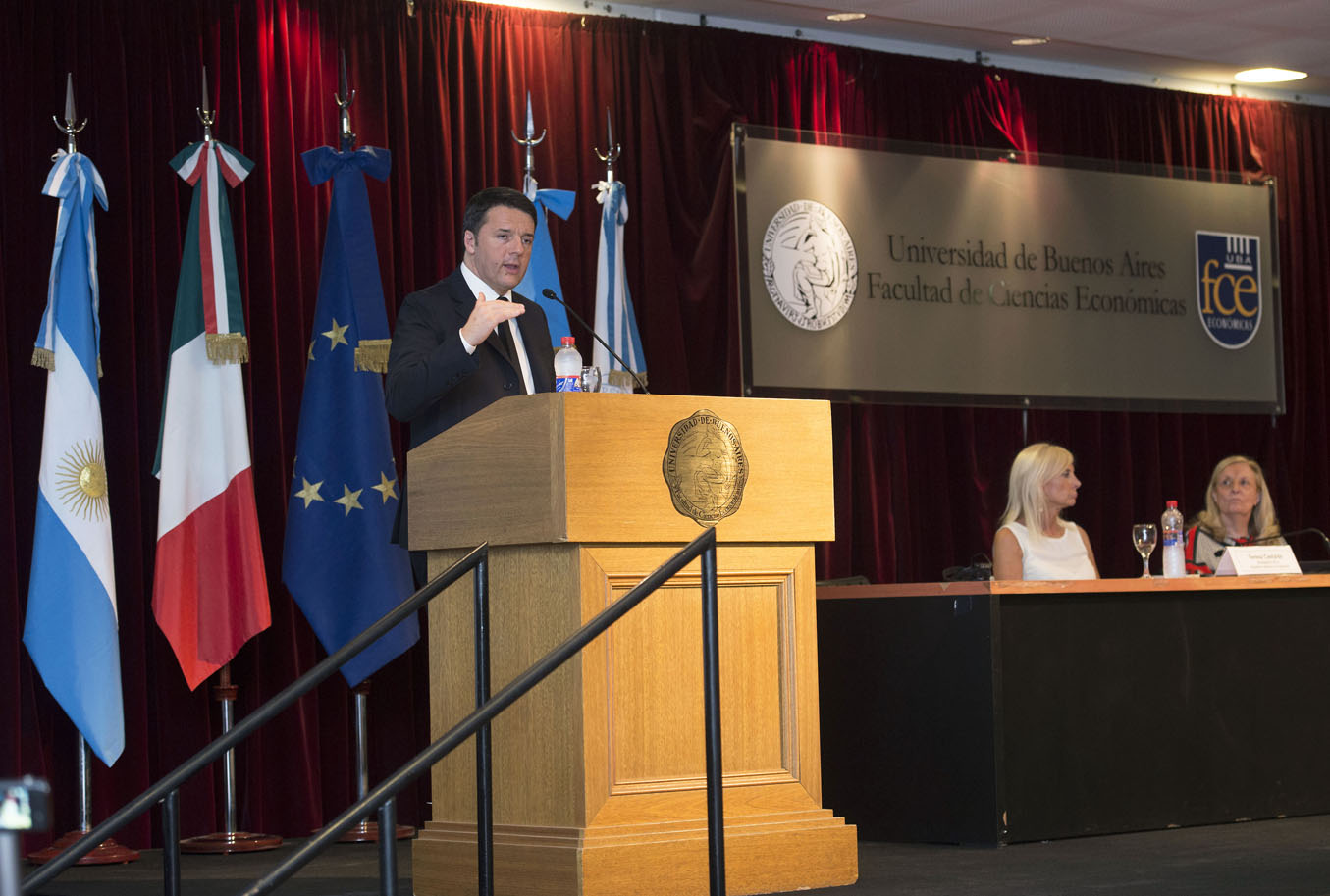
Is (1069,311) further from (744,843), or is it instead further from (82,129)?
(744,843)

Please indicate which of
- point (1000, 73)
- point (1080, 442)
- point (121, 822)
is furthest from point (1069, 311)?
point (121, 822)

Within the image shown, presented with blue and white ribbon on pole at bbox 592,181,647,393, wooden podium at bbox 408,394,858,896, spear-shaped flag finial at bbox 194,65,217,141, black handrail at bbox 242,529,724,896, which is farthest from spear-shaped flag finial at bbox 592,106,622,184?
black handrail at bbox 242,529,724,896

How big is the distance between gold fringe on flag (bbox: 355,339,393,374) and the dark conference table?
1635mm

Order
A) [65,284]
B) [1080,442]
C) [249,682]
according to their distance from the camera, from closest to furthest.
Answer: [65,284] < [249,682] < [1080,442]

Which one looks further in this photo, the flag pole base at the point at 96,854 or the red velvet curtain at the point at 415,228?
the red velvet curtain at the point at 415,228

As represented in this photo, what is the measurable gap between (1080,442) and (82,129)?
4591mm

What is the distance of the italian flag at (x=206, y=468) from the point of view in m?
5.59

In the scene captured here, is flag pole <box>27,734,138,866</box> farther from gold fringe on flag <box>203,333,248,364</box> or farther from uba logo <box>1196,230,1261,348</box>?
uba logo <box>1196,230,1261,348</box>

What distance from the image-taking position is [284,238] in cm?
628

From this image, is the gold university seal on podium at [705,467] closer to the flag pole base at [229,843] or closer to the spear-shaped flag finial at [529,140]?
the flag pole base at [229,843]

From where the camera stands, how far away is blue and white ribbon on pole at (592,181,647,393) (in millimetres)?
6586

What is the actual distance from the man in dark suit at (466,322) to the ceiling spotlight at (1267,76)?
5459 mm

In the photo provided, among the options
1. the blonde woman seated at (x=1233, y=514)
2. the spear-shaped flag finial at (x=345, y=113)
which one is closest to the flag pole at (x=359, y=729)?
the spear-shaped flag finial at (x=345, y=113)

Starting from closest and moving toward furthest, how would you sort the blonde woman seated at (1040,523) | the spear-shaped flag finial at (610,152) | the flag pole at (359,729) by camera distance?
the flag pole at (359,729)
the blonde woman seated at (1040,523)
the spear-shaped flag finial at (610,152)
